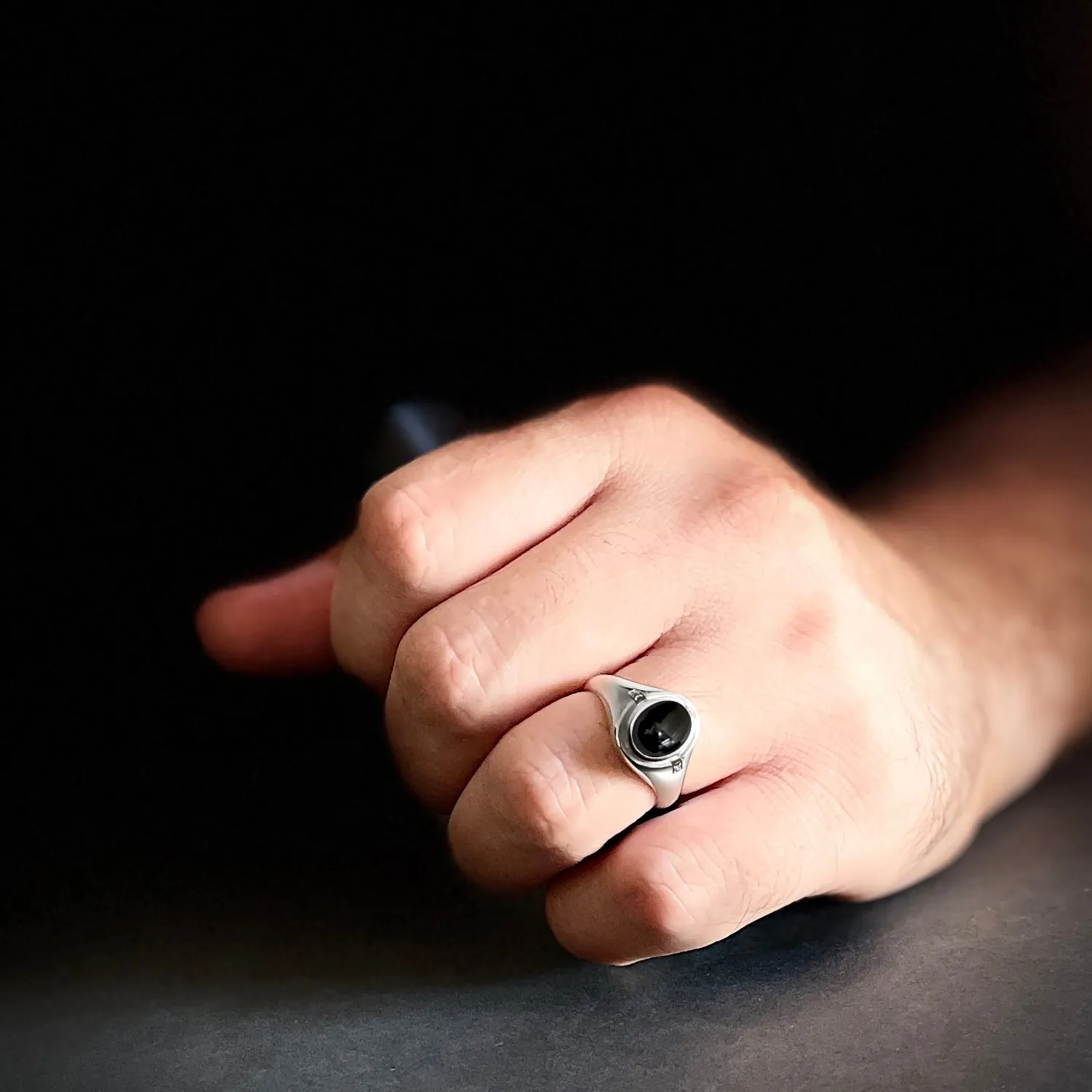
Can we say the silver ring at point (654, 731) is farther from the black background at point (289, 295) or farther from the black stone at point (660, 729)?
the black background at point (289, 295)

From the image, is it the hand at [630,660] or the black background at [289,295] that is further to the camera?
the black background at [289,295]

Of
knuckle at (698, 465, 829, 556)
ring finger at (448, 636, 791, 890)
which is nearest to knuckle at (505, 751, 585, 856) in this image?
ring finger at (448, 636, 791, 890)

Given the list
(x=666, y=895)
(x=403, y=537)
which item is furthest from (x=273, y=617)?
(x=666, y=895)

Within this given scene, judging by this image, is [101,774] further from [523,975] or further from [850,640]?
[850,640]

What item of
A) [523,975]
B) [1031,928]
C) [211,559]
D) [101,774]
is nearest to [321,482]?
[211,559]

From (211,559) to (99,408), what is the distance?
0.10 meters

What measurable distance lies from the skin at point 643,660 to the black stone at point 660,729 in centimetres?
1

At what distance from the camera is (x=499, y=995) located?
0.43 meters

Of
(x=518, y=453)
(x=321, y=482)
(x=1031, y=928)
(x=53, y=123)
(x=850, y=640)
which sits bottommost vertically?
(x=1031, y=928)

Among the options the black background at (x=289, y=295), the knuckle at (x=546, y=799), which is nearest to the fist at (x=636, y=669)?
the knuckle at (x=546, y=799)

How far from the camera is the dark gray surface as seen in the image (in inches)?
15.4

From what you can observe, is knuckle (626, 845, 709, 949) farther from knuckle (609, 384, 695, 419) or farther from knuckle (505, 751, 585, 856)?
knuckle (609, 384, 695, 419)

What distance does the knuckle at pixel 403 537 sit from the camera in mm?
443

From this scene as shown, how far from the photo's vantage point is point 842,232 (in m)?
0.78
